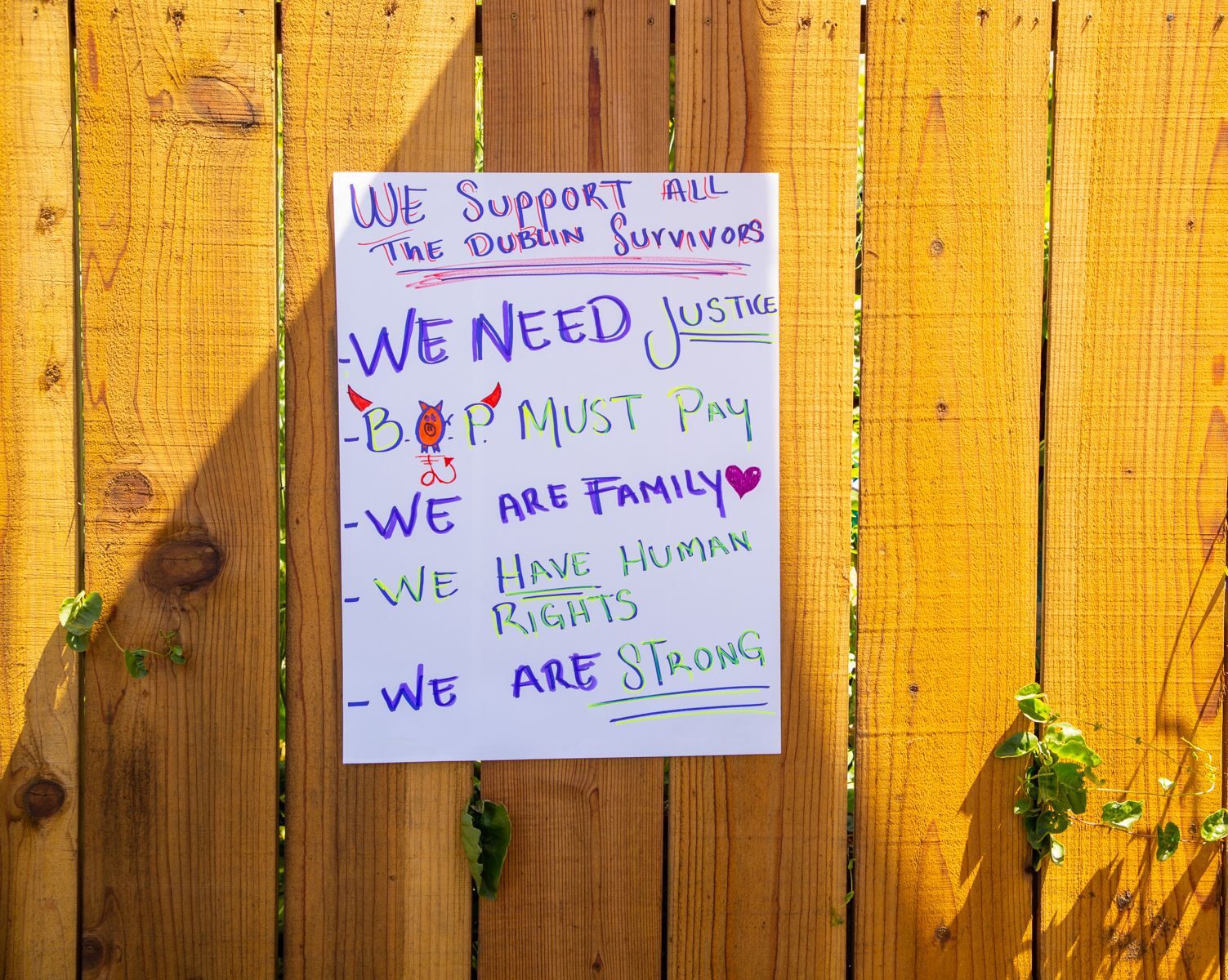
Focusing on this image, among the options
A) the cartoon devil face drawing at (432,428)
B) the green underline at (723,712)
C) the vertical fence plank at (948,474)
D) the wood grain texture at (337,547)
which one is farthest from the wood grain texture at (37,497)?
the vertical fence plank at (948,474)

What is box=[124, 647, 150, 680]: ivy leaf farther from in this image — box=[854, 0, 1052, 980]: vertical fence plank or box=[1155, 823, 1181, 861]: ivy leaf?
box=[1155, 823, 1181, 861]: ivy leaf

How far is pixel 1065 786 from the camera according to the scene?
128cm

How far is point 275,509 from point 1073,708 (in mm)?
1255

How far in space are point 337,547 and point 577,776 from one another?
1.63ft

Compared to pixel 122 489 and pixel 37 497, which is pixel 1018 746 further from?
pixel 37 497

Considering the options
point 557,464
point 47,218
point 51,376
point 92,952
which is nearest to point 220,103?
point 47,218

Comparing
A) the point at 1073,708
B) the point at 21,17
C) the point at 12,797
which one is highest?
the point at 21,17

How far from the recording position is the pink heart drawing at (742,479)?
4.24ft

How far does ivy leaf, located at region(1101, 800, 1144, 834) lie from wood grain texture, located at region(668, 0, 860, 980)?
40 cm

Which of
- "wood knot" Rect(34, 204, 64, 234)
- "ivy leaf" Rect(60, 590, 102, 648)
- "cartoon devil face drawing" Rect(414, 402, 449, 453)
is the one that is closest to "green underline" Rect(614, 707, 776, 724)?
"cartoon devil face drawing" Rect(414, 402, 449, 453)

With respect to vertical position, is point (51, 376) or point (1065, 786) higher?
point (51, 376)

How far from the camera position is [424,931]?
51.1 inches

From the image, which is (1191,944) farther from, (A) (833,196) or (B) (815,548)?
(A) (833,196)

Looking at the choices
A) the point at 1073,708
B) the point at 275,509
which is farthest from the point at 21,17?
the point at 1073,708
